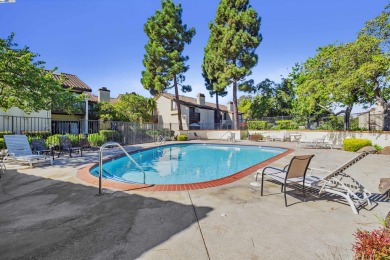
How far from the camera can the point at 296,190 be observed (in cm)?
489

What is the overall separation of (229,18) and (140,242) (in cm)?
2771

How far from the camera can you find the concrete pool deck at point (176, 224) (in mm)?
2496

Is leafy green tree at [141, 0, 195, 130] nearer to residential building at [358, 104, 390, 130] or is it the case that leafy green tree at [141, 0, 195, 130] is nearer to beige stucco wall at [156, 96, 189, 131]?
beige stucco wall at [156, 96, 189, 131]

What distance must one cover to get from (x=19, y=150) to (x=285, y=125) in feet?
82.6

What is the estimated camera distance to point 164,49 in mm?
23641

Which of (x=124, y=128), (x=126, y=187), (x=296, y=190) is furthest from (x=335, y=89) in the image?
(x=124, y=128)

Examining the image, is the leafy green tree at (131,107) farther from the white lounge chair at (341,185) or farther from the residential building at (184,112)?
the white lounge chair at (341,185)

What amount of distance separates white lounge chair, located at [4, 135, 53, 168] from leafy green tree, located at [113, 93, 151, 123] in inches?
674

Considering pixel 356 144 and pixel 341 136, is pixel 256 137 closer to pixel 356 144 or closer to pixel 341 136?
pixel 341 136

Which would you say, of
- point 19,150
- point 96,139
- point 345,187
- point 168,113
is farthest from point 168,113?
point 345,187

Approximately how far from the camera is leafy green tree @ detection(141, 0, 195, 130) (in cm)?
2344

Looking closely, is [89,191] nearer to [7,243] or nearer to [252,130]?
[7,243]

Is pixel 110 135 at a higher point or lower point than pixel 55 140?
higher

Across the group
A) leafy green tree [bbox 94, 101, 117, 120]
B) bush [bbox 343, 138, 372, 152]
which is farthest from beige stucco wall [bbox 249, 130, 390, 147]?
leafy green tree [bbox 94, 101, 117, 120]
